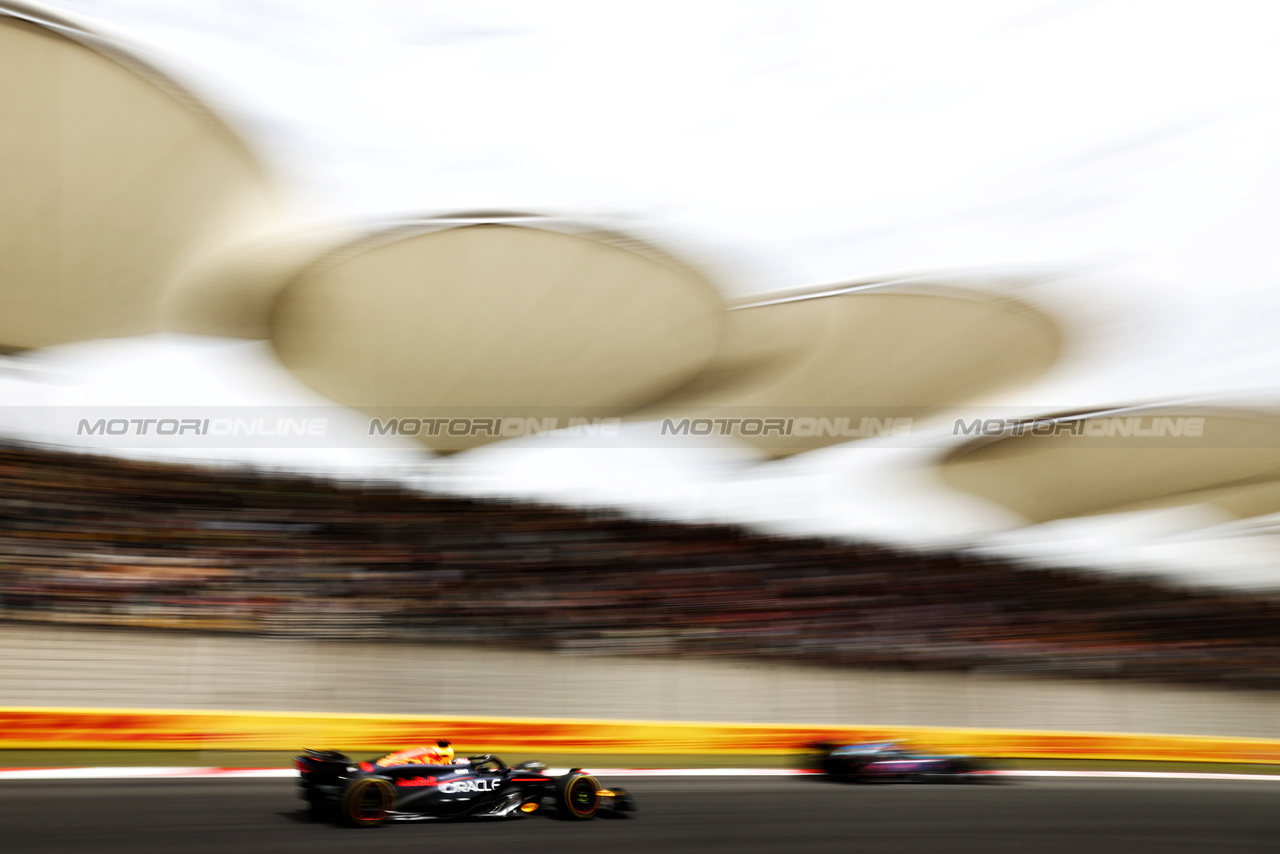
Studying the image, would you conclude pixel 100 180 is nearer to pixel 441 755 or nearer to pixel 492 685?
pixel 492 685

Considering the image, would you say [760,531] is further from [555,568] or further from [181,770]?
[181,770]

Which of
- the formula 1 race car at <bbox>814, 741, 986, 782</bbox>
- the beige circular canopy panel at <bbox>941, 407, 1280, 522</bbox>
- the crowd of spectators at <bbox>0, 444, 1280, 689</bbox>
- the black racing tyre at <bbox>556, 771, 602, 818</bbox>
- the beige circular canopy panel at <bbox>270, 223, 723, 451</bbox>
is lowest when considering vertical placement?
the formula 1 race car at <bbox>814, 741, 986, 782</bbox>

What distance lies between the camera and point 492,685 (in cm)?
1177

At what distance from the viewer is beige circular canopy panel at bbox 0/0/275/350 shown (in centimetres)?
897

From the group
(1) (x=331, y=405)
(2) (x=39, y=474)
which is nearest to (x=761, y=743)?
(1) (x=331, y=405)

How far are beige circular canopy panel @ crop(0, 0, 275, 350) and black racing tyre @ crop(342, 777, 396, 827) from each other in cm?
707

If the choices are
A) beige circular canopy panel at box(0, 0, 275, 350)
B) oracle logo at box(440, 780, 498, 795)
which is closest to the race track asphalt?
oracle logo at box(440, 780, 498, 795)

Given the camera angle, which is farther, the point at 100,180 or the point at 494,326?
the point at 494,326

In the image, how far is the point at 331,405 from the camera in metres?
17.2

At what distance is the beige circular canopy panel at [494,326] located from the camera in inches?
468

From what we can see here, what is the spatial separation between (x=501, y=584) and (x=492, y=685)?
3.44 meters

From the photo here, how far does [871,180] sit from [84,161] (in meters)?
8.86

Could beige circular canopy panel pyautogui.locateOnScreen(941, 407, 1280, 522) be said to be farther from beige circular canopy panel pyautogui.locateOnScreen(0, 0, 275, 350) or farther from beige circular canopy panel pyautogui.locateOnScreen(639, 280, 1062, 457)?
beige circular canopy panel pyautogui.locateOnScreen(0, 0, 275, 350)

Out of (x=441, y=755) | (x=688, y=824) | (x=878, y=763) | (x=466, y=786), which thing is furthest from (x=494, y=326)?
(x=688, y=824)
